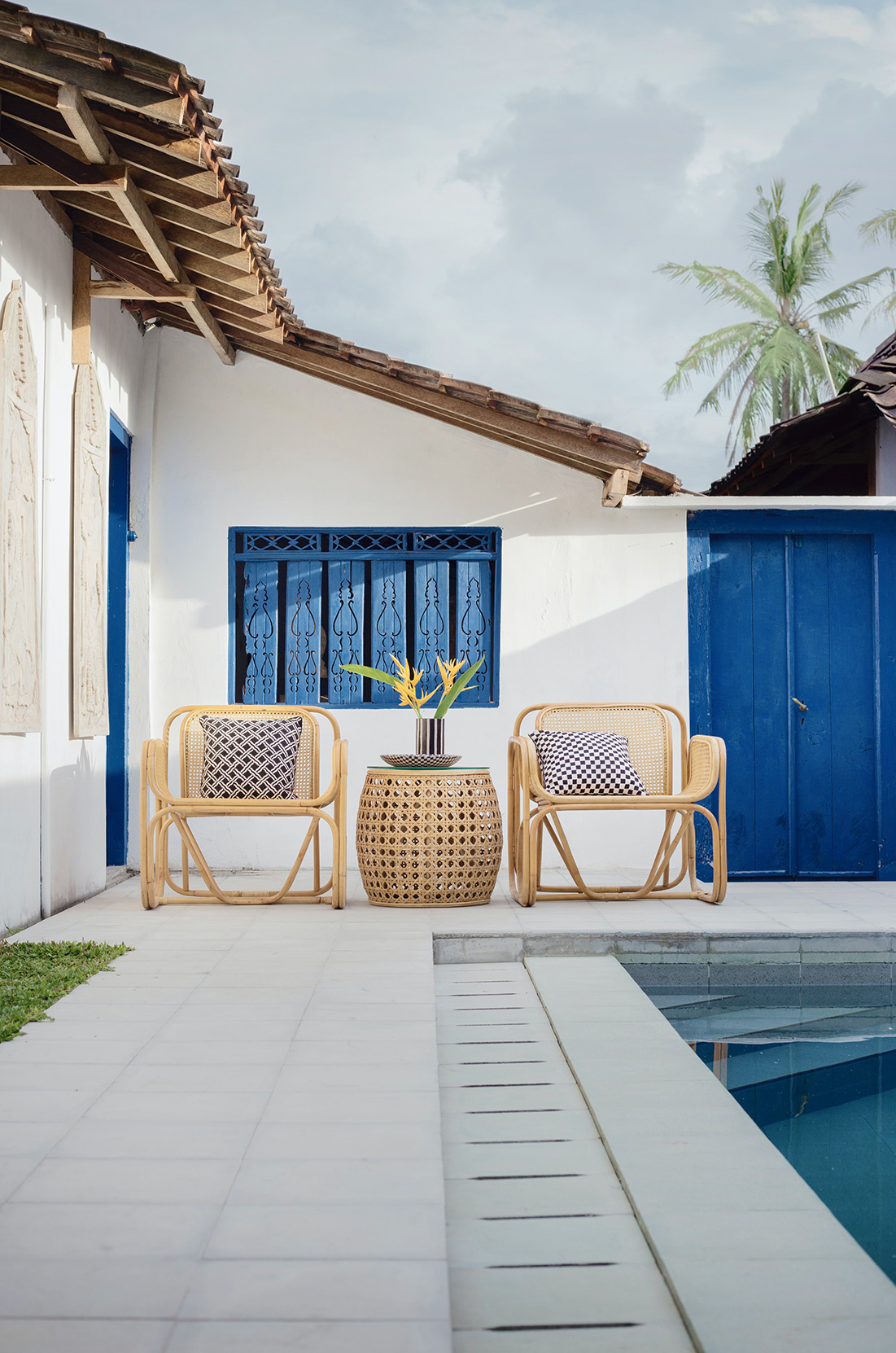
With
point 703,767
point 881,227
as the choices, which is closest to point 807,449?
point 703,767

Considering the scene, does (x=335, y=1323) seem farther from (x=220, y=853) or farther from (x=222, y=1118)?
(x=220, y=853)

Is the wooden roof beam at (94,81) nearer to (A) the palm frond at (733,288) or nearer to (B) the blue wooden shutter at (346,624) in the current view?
(B) the blue wooden shutter at (346,624)

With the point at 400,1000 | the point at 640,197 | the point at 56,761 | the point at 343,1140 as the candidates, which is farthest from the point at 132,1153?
the point at 640,197

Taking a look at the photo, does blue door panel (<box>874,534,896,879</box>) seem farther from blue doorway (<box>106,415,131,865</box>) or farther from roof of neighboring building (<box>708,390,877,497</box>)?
blue doorway (<box>106,415,131,865</box>)

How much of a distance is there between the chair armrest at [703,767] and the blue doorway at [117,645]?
2.88 m

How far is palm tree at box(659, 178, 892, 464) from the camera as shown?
798 inches

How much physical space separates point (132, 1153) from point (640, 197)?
51708 mm

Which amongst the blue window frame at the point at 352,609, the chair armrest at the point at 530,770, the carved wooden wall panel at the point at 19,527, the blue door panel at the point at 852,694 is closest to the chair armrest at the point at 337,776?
the chair armrest at the point at 530,770

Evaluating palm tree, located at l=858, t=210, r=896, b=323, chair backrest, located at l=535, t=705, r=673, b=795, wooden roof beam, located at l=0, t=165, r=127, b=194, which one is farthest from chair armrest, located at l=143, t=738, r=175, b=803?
palm tree, located at l=858, t=210, r=896, b=323

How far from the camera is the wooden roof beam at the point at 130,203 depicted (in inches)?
134

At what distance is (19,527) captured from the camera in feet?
13.4

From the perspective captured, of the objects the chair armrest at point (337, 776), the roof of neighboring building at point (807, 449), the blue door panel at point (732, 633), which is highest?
the roof of neighboring building at point (807, 449)

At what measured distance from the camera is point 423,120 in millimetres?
33219

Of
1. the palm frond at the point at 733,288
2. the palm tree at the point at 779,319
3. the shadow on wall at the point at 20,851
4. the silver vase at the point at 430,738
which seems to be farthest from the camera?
the palm frond at the point at 733,288
